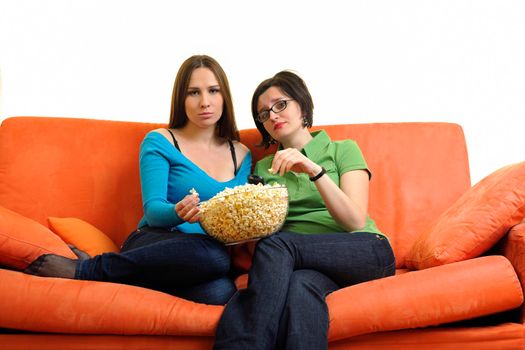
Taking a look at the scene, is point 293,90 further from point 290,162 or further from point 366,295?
point 366,295

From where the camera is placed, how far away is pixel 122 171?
7.16ft

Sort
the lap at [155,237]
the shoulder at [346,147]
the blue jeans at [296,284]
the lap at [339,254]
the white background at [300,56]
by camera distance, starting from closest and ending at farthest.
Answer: the blue jeans at [296,284] < the lap at [339,254] < the lap at [155,237] < the shoulder at [346,147] < the white background at [300,56]

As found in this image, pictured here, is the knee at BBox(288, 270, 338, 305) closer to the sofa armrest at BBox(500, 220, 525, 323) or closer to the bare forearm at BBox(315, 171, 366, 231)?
the bare forearm at BBox(315, 171, 366, 231)

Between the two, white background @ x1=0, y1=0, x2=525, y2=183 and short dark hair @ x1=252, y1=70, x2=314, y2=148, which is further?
white background @ x1=0, y1=0, x2=525, y2=183

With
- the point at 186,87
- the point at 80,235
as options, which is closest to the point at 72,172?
the point at 80,235

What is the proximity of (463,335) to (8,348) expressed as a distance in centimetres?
120

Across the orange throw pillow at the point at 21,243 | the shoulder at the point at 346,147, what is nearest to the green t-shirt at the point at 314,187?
the shoulder at the point at 346,147

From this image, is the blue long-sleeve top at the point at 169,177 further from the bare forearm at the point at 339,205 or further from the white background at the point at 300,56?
the white background at the point at 300,56

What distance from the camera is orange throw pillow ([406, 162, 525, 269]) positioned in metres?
1.58

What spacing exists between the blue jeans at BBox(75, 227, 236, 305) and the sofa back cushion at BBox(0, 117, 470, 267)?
0.59 meters

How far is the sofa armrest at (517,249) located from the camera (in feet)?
4.83

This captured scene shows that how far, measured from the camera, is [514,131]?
2723mm

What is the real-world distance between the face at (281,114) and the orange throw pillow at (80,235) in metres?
0.72

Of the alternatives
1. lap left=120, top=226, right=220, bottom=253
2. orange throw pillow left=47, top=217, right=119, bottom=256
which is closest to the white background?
orange throw pillow left=47, top=217, right=119, bottom=256
